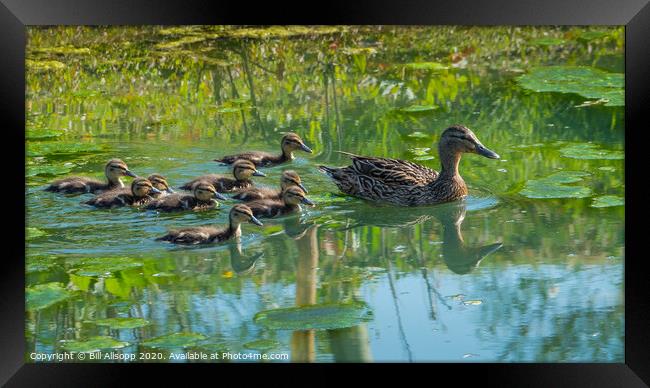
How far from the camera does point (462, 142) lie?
1107 centimetres

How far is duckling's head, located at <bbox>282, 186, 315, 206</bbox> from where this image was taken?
1088 cm

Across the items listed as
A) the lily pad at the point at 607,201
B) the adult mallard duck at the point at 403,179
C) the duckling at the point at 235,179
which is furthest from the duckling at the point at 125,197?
the lily pad at the point at 607,201

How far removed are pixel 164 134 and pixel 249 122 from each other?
0.52 meters

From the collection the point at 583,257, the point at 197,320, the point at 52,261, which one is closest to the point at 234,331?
the point at 197,320

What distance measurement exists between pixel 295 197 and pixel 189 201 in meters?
0.61

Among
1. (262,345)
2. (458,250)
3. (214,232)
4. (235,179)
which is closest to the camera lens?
(262,345)

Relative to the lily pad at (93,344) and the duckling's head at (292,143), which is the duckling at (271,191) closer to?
the duckling's head at (292,143)

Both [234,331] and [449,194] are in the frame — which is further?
[449,194]

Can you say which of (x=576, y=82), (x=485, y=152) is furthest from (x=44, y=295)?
(x=576, y=82)

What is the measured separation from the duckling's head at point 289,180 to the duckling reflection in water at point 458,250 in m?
0.90

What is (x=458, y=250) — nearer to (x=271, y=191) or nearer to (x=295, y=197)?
(x=295, y=197)

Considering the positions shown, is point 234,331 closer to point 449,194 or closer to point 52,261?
point 52,261

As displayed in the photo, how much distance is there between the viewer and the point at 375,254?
1027 cm

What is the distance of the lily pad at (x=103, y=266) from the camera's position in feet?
32.6
